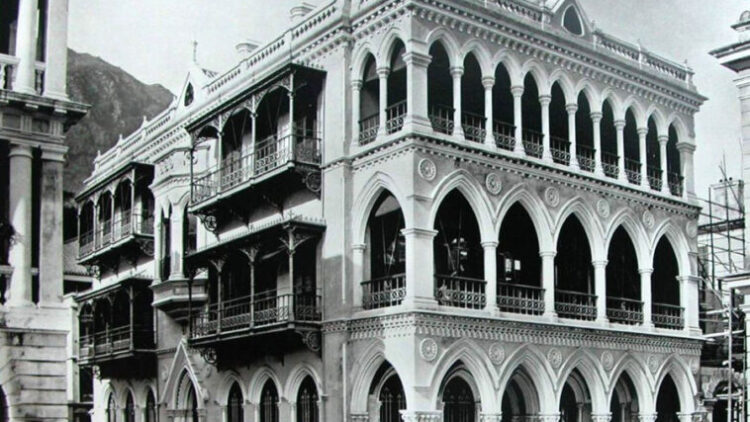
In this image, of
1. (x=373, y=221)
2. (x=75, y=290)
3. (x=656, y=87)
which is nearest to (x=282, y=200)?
(x=373, y=221)

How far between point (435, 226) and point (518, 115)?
436cm

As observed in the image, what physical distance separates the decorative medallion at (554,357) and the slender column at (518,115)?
6008 mm

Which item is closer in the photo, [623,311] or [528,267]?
[528,267]

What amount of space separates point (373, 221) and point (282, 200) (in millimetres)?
4375

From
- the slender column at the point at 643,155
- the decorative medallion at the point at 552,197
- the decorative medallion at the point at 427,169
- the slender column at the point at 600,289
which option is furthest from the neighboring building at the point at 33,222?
the slender column at the point at 643,155

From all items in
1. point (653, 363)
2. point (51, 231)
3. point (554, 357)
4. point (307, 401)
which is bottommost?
point (307, 401)

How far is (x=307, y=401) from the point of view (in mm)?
33188

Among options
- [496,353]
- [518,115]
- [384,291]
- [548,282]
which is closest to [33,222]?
[384,291]

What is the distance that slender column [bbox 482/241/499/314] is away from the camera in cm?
3094

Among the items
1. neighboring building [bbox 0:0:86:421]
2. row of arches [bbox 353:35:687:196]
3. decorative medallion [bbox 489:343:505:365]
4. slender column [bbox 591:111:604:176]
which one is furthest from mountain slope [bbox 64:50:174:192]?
neighboring building [bbox 0:0:86:421]

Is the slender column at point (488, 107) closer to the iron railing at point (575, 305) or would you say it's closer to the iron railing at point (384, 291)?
the iron railing at point (384, 291)

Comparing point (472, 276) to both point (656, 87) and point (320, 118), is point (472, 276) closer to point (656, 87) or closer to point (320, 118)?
point (320, 118)

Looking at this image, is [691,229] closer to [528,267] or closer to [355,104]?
[528,267]

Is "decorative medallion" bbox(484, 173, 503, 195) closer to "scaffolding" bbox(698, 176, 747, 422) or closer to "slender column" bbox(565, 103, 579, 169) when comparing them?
"slender column" bbox(565, 103, 579, 169)
